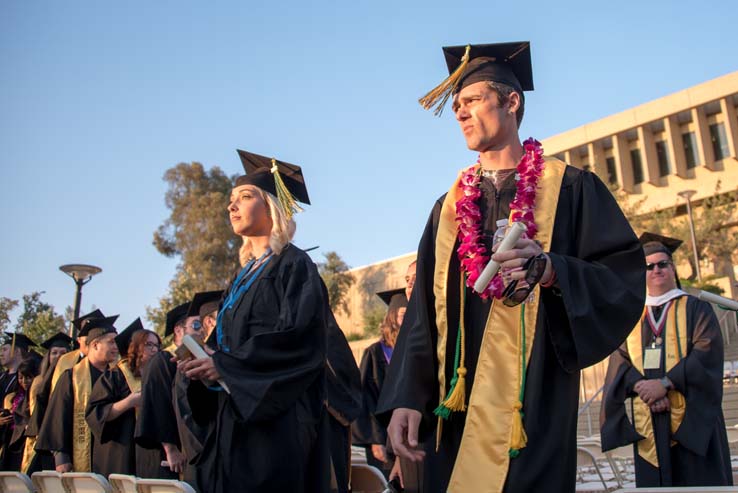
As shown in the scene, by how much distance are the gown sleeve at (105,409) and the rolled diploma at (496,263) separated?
545 cm

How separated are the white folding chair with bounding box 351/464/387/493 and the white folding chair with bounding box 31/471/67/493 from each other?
1818mm

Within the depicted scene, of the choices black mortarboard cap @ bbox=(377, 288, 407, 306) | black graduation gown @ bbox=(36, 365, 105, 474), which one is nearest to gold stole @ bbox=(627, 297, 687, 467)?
black mortarboard cap @ bbox=(377, 288, 407, 306)

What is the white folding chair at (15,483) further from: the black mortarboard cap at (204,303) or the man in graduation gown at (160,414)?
the black mortarboard cap at (204,303)

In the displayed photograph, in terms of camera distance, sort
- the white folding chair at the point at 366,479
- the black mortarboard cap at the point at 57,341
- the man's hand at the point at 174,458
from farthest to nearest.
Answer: the black mortarboard cap at the point at 57,341, the man's hand at the point at 174,458, the white folding chair at the point at 366,479

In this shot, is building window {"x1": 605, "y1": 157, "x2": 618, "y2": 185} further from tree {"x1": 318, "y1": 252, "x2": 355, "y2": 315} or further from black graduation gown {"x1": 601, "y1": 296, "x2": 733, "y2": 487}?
black graduation gown {"x1": 601, "y1": 296, "x2": 733, "y2": 487}

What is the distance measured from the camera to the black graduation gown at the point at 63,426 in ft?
22.7

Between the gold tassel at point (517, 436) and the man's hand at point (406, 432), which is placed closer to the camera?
the gold tassel at point (517, 436)

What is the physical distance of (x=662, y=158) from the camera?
133 feet

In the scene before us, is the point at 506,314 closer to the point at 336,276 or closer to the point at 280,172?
the point at 280,172

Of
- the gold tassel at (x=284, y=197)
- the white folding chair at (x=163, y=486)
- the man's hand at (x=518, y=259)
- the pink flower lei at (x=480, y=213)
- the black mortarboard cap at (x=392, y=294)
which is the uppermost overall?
the gold tassel at (x=284, y=197)

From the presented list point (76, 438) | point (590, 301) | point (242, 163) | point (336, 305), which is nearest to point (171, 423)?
point (76, 438)

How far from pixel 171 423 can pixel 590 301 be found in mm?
4558

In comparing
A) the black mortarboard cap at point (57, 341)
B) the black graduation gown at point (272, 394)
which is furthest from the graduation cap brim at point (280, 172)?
the black mortarboard cap at point (57, 341)

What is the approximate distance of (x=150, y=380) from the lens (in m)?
6.06
